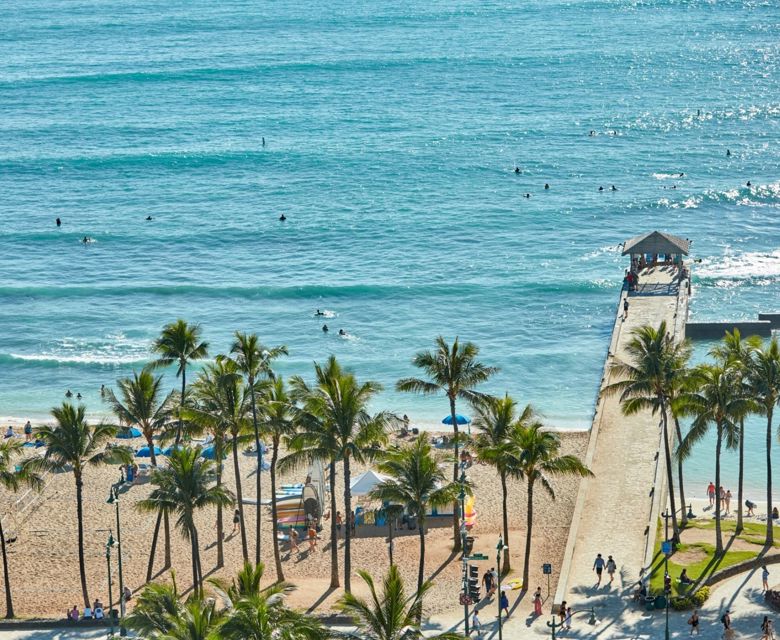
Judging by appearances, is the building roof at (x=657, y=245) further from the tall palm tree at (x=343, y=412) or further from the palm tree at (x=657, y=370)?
the tall palm tree at (x=343, y=412)

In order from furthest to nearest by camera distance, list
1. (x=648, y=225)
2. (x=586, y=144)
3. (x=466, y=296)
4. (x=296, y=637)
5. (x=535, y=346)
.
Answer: (x=586, y=144)
(x=648, y=225)
(x=466, y=296)
(x=535, y=346)
(x=296, y=637)

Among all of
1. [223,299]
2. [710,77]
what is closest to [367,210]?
[223,299]

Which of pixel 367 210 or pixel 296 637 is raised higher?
pixel 367 210

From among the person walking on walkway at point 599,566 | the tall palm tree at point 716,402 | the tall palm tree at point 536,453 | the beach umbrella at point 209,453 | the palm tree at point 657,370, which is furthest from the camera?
the beach umbrella at point 209,453

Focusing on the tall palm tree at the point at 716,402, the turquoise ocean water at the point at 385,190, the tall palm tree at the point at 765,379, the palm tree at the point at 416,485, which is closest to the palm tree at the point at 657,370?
the tall palm tree at the point at 716,402

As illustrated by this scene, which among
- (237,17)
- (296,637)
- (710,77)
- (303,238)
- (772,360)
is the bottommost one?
(296,637)

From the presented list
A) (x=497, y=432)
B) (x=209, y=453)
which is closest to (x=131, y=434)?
(x=209, y=453)

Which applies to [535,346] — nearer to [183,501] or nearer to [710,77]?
[183,501]

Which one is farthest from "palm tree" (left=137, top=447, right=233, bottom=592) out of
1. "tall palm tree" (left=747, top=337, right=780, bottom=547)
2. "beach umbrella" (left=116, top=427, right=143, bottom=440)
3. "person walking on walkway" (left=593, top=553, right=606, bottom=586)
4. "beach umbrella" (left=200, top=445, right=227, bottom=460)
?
"beach umbrella" (left=116, top=427, right=143, bottom=440)

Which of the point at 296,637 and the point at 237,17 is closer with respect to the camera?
the point at 296,637
